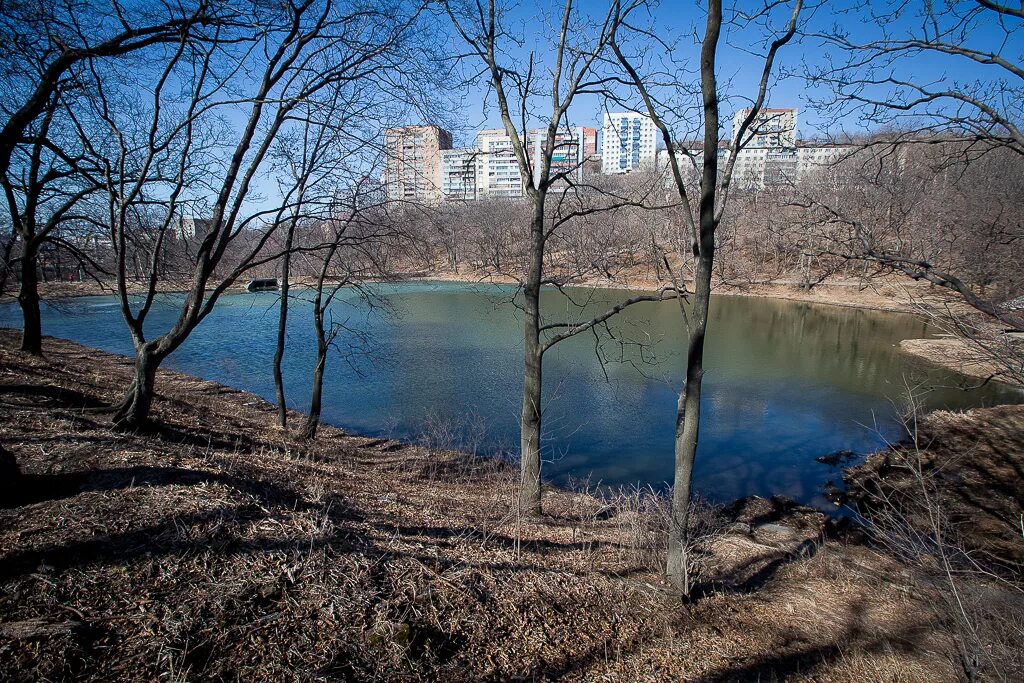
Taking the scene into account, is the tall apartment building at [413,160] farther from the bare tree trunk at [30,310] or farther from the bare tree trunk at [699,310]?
→ the bare tree trunk at [30,310]

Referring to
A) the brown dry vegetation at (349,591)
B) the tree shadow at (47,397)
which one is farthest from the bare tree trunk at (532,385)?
the tree shadow at (47,397)

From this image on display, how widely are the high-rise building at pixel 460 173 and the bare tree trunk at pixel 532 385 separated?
142cm

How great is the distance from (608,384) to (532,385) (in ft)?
27.1

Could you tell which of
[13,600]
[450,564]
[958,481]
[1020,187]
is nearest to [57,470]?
[13,600]

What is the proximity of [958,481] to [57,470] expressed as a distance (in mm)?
15061

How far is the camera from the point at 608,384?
15.6 metres

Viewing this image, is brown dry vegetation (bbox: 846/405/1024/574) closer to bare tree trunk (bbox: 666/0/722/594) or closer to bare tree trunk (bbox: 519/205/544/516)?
bare tree trunk (bbox: 666/0/722/594)

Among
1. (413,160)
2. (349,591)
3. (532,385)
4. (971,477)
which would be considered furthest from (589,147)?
(349,591)

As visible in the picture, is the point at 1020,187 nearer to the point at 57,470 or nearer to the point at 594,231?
the point at 594,231

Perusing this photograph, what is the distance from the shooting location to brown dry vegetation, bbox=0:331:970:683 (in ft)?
9.87

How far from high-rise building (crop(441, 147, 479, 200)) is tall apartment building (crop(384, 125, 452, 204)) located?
27cm

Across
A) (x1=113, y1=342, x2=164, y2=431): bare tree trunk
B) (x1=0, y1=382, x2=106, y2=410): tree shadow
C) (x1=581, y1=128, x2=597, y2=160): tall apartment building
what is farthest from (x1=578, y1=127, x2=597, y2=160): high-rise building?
(x1=0, y1=382, x2=106, y2=410): tree shadow

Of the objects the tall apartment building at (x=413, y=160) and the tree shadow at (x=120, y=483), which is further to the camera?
the tall apartment building at (x=413, y=160)

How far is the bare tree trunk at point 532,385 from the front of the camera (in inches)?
297
